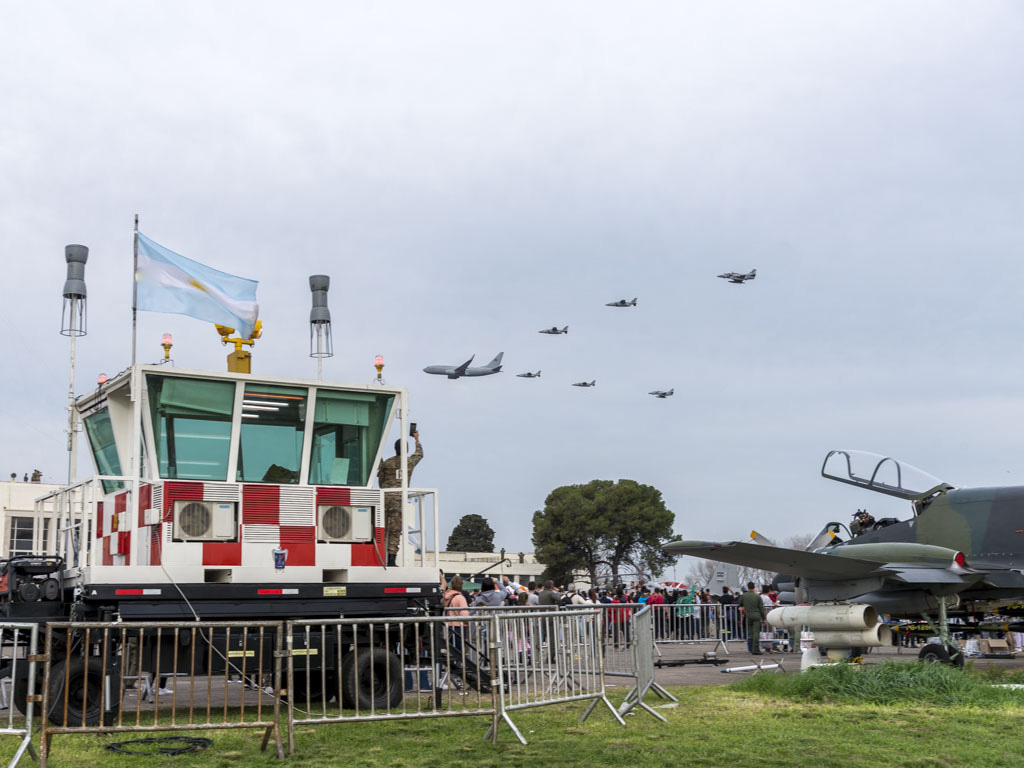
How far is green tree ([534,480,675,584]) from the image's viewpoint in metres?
78.1

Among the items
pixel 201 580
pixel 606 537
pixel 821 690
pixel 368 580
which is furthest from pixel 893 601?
pixel 606 537

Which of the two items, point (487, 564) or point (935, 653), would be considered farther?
point (487, 564)

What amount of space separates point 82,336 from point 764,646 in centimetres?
1590

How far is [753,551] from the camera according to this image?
12727 mm

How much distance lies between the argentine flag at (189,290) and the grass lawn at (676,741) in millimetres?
4917

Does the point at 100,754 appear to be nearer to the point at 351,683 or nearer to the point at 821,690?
the point at 351,683

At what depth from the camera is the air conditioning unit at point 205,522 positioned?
10.8m

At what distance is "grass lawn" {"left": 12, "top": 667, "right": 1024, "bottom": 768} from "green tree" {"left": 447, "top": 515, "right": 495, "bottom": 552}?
9220cm

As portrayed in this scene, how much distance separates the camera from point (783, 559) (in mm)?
13352

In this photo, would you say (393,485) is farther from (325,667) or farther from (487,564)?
(487,564)

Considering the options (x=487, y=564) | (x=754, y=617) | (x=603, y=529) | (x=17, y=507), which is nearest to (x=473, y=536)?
(x=487, y=564)

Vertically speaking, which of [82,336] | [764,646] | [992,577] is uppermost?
[82,336]

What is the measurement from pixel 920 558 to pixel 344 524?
25.5 feet

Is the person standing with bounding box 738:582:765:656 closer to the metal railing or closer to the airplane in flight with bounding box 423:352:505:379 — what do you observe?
the metal railing
